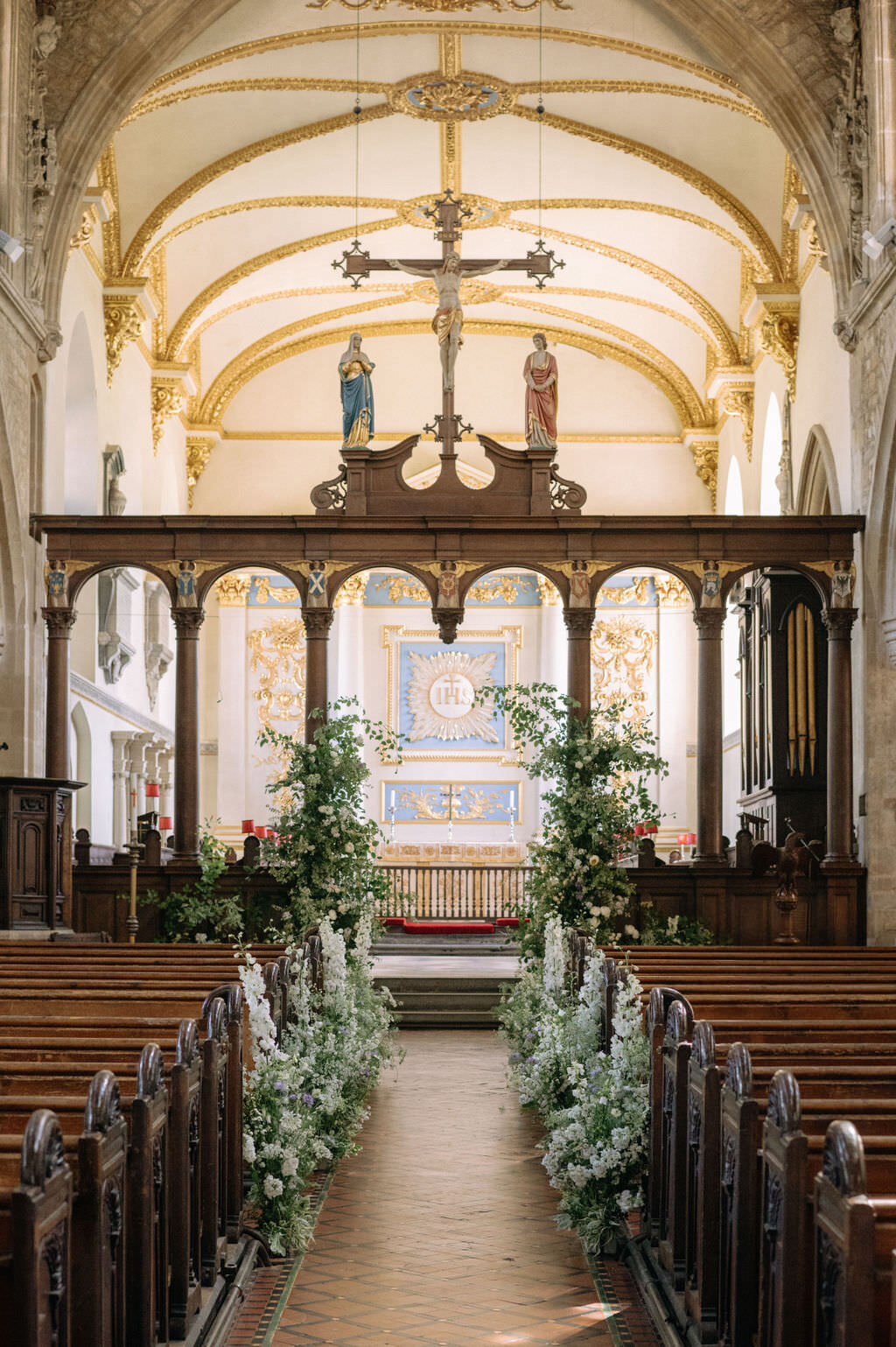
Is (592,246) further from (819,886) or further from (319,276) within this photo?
(819,886)

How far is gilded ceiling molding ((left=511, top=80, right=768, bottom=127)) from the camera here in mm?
15328

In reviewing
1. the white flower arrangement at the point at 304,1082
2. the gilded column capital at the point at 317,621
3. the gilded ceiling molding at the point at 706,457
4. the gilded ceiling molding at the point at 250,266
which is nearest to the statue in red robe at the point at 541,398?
the gilded column capital at the point at 317,621

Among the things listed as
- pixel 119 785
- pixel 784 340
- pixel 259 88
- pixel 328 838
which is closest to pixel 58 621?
pixel 328 838

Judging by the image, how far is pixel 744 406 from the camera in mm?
20406

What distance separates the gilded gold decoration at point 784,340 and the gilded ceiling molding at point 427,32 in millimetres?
2981

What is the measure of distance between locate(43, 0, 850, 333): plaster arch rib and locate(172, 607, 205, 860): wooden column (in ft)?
9.30

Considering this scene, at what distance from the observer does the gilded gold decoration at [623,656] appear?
969 inches

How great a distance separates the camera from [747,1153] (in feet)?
13.9

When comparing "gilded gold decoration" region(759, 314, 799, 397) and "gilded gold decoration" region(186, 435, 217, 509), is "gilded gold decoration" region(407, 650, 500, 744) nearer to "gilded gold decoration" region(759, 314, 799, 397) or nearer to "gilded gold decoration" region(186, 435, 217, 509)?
"gilded gold decoration" region(186, 435, 217, 509)

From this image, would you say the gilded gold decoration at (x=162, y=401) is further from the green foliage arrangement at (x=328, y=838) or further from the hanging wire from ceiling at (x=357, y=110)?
the green foliage arrangement at (x=328, y=838)

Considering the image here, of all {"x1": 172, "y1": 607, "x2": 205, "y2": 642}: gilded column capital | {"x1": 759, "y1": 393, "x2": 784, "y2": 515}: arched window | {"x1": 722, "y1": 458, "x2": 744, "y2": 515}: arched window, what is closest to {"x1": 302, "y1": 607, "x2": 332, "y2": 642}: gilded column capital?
{"x1": 172, "y1": 607, "x2": 205, "y2": 642}: gilded column capital

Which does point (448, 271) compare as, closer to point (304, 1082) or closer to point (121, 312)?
point (121, 312)

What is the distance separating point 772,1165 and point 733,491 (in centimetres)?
1894

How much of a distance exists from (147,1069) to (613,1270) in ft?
9.06
